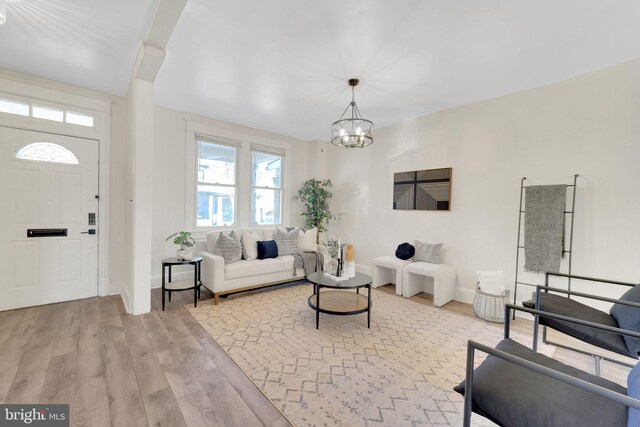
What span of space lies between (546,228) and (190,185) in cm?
499

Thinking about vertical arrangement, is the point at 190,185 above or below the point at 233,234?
above

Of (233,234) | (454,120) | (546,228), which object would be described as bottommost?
(233,234)

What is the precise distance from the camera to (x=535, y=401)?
46.2 inches

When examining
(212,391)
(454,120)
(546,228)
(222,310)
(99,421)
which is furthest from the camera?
(454,120)

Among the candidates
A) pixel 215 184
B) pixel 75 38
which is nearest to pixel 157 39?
pixel 75 38

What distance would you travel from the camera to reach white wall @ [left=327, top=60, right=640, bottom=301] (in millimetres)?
2734

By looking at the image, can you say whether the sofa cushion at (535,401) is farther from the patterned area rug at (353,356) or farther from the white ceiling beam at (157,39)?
the white ceiling beam at (157,39)

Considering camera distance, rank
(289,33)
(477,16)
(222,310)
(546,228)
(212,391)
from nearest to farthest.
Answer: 1. (212,391)
2. (477,16)
3. (289,33)
4. (546,228)
5. (222,310)

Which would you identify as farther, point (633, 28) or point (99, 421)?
point (633, 28)

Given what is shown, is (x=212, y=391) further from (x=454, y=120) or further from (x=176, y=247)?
(x=454, y=120)

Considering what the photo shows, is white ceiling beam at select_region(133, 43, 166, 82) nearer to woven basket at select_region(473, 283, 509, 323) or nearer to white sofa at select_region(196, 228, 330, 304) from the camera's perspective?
white sofa at select_region(196, 228, 330, 304)

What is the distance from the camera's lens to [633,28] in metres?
2.21

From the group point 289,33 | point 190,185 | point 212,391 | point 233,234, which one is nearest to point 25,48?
point 190,185

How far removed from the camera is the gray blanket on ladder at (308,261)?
14.3 feet
